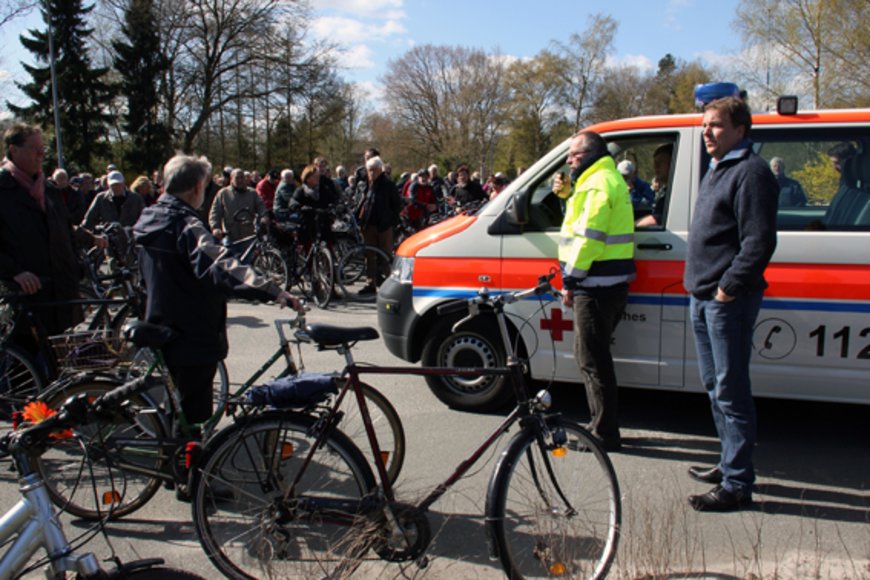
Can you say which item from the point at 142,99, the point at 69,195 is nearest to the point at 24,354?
the point at 69,195

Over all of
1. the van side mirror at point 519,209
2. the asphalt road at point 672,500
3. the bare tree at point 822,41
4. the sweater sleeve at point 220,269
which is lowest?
the asphalt road at point 672,500

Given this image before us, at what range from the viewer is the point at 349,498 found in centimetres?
304

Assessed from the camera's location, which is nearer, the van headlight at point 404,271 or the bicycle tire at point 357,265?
the van headlight at point 404,271

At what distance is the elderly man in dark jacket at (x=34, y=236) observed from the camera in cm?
474

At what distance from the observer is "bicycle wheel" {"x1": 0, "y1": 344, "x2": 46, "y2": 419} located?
15.4 ft

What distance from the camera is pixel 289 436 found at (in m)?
3.05

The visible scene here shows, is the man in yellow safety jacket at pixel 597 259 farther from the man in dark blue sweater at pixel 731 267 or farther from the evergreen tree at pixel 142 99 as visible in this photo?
the evergreen tree at pixel 142 99

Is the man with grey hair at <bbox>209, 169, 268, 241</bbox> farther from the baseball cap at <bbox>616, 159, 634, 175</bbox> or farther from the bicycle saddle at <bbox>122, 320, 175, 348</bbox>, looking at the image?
the bicycle saddle at <bbox>122, 320, 175, 348</bbox>

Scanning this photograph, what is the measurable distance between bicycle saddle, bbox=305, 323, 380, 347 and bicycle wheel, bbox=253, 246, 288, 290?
7.61 metres

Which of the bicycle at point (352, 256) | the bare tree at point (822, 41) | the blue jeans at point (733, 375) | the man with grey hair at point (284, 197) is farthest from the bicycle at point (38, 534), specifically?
the bare tree at point (822, 41)

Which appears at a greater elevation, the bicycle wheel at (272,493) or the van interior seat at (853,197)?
the van interior seat at (853,197)

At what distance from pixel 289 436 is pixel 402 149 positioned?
2307 inches

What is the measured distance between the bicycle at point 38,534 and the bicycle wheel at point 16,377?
308 cm

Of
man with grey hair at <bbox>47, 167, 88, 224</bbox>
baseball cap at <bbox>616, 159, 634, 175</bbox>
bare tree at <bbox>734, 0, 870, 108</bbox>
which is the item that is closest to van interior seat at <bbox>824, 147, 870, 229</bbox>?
baseball cap at <bbox>616, 159, 634, 175</bbox>
